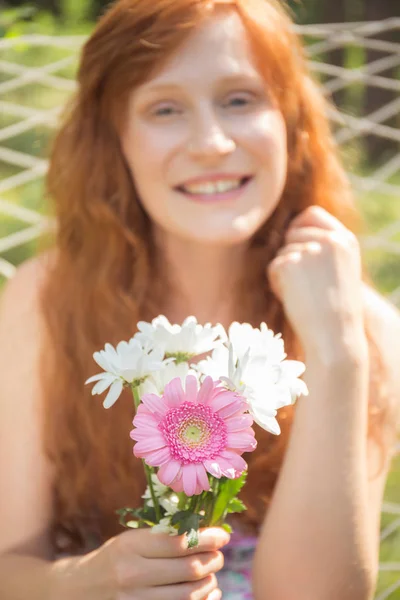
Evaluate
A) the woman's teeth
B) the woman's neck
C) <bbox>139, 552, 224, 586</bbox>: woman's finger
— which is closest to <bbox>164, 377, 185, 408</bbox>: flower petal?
<bbox>139, 552, 224, 586</bbox>: woman's finger

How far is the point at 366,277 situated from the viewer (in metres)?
1.41

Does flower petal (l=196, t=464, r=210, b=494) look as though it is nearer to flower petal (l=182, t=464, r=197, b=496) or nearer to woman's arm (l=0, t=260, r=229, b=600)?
flower petal (l=182, t=464, r=197, b=496)

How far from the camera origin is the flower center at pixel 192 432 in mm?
634

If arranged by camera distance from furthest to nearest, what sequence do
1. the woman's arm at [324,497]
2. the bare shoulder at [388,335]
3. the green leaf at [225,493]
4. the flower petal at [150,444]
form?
the bare shoulder at [388,335], the woman's arm at [324,497], the green leaf at [225,493], the flower petal at [150,444]

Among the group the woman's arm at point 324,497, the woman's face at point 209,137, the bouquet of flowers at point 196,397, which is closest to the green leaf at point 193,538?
the bouquet of flowers at point 196,397

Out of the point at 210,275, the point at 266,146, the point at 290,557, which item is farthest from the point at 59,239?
the point at 290,557

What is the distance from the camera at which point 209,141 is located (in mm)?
1096

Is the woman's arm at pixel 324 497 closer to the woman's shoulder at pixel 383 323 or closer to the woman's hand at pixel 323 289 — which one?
the woman's hand at pixel 323 289

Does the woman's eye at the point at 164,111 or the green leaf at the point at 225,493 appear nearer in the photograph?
the green leaf at the point at 225,493

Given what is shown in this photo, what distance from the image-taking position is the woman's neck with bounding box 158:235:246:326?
1.30 meters

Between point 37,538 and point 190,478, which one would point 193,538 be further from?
point 37,538

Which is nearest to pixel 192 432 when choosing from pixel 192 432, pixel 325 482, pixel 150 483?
pixel 192 432

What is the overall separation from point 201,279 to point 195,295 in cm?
3

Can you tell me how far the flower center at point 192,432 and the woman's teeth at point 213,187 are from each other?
535 millimetres
